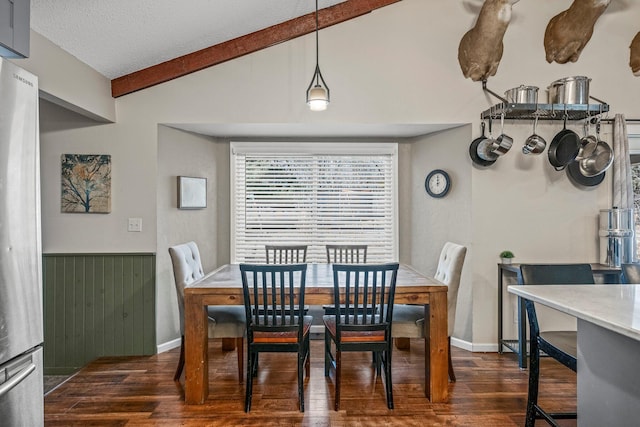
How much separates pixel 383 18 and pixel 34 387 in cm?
369

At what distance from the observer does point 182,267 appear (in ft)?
10.1

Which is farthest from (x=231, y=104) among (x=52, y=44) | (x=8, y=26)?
(x=8, y=26)

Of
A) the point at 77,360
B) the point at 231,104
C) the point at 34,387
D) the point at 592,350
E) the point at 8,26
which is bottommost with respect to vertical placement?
the point at 77,360

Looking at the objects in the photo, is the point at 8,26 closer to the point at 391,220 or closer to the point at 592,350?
the point at 592,350

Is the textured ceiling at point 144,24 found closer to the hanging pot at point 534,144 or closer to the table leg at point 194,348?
the table leg at point 194,348

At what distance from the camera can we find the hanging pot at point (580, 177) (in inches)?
144

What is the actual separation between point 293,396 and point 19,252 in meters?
1.95

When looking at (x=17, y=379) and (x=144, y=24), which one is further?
(x=144, y=24)

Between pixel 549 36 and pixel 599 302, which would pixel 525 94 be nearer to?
pixel 549 36

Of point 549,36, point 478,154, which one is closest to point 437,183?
point 478,154

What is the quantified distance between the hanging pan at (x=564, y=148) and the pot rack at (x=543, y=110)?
0.15 metres

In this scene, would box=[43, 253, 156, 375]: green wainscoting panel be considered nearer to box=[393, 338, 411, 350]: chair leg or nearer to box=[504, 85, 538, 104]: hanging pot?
box=[393, 338, 411, 350]: chair leg

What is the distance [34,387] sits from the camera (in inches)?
66.7

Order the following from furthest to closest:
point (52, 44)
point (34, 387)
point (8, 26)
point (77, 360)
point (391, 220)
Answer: point (391, 220) → point (77, 360) → point (52, 44) → point (34, 387) → point (8, 26)
